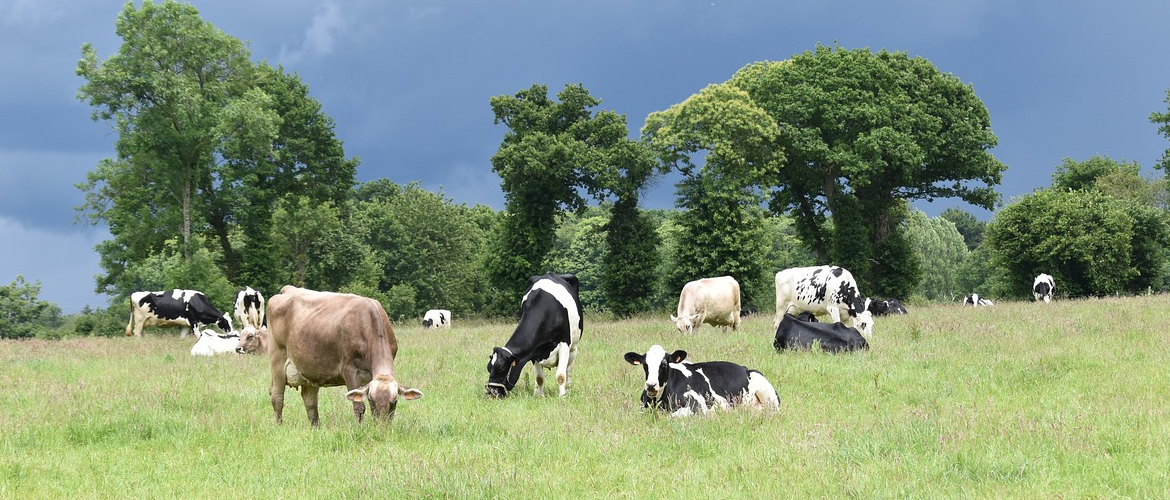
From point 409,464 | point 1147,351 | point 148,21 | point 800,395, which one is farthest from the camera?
point 148,21

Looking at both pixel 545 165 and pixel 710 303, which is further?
pixel 545 165

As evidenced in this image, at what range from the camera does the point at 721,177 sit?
40562 millimetres

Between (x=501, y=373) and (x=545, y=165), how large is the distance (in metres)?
30.9

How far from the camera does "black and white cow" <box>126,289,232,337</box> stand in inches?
1237

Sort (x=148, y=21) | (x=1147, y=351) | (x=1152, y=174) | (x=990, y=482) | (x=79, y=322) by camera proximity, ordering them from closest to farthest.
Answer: (x=990, y=482) → (x=1147, y=351) → (x=148, y=21) → (x=79, y=322) → (x=1152, y=174)

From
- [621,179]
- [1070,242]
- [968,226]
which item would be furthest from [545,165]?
[968,226]

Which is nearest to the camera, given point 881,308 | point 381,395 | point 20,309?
point 381,395

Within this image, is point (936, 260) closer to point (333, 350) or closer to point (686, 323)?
point (686, 323)

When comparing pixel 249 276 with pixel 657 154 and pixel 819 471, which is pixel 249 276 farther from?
pixel 819 471

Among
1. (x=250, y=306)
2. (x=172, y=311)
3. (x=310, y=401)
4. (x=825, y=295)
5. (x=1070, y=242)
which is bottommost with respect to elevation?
(x=310, y=401)

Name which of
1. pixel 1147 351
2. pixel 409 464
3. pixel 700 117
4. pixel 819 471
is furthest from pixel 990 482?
pixel 700 117

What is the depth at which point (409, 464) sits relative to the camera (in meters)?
6.82

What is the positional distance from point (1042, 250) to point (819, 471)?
45164 mm

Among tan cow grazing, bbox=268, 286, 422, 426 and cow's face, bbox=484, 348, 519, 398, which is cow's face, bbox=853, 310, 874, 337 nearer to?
cow's face, bbox=484, 348, 519, 398
